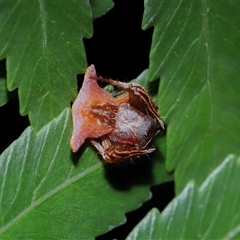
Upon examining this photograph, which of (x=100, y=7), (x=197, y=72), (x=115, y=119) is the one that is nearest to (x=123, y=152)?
(x=115, y=119)

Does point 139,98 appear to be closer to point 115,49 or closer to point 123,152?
point 123,152

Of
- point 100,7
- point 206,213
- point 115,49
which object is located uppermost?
point 100,7

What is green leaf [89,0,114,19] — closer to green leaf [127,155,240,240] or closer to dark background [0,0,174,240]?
dark background [0,0,174,240]

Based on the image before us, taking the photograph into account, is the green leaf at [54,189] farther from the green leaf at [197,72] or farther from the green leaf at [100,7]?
the green leaf at [100,7]

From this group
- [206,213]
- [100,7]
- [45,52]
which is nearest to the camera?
[206,213]

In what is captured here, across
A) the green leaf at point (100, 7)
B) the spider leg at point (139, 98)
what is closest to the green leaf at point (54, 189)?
the spider leg at point (139, 98)
